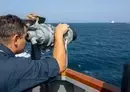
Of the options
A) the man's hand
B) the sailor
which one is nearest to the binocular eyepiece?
the man's hand

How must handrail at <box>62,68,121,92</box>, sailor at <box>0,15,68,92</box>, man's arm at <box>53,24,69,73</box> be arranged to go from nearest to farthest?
sailor at <box>0,15,68,92</box>
man's arm at <box>53,24,69,73</box>
handrail at <box>62,68,121,92</box>

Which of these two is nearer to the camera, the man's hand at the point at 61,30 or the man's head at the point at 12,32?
the man's head at the point at 12,32

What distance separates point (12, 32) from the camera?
98.0 inches

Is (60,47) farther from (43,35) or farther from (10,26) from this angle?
(10,26)

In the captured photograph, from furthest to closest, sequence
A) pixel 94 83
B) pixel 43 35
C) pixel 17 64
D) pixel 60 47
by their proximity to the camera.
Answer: pixel 94 83, pixel 43 35, pixel 60 47, pixel 17 64

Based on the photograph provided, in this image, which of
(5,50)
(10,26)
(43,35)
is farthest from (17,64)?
(43,35)

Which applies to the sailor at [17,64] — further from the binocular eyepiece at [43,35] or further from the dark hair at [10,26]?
the binocular eyepiece at [43,35]

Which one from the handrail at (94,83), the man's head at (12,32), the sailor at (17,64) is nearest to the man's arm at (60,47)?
the sailor at (17,64)

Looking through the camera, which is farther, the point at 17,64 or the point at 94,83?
the point at 94,83

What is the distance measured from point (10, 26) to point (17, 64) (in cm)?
26

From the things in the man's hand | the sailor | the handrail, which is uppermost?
the man's hand

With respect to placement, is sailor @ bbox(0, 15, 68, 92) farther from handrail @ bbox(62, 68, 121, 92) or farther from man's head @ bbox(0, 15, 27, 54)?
handrail @ bbox(62, 68, 121, 92)

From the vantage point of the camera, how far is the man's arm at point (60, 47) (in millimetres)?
2568

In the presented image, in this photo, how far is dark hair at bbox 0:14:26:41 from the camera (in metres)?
2.48
